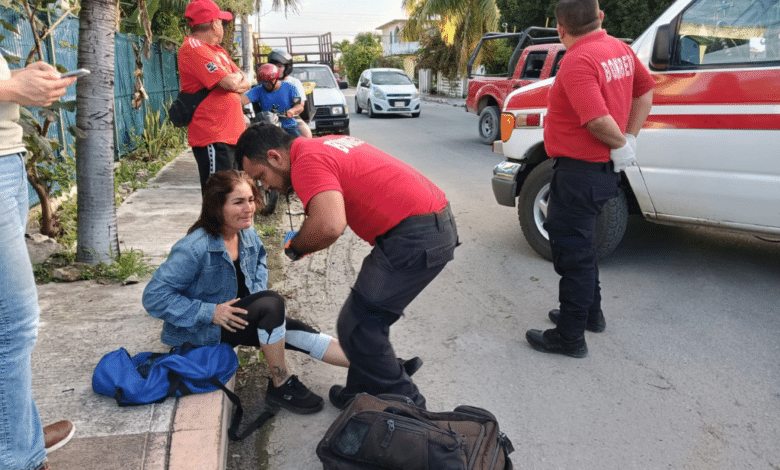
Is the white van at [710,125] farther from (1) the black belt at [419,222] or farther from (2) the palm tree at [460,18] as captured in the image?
(2) the palm tree at [460,18]

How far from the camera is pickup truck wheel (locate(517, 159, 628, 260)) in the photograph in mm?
4762

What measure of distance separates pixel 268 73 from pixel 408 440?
17.9 feet

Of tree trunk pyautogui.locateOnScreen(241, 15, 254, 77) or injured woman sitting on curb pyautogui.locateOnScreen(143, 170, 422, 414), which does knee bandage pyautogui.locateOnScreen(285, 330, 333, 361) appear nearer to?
injured woman sitting on curb pyautogui.locateOnScreen(143, 170, 422, 414)

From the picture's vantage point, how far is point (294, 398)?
3.06 m

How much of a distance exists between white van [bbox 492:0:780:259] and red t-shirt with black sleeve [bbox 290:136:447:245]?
2.46 metres

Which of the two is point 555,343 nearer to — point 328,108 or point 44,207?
point 44,207

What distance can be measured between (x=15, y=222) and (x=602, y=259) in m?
4.07

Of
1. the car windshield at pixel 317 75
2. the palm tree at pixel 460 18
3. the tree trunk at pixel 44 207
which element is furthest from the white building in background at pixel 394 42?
the tree trunk at pixel 44 207

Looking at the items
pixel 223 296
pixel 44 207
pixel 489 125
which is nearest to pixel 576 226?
pixel 223 296

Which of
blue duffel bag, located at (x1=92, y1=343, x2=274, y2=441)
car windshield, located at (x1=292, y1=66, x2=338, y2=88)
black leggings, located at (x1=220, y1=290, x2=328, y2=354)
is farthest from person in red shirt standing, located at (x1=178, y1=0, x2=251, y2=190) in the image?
car windshield, located at (x1=292, y1=66, x2=338, y2=88)

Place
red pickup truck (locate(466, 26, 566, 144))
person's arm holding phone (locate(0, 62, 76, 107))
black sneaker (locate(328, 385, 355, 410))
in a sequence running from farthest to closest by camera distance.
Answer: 1. red pickup truck (locate(466, 26, 566, 144))
2. black sneaker (locate(328, 385, 355, 410))
3. person's arm holding phone (locate(0, 62, 76, 107))

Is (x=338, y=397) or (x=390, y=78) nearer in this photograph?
(x=338, y=397)

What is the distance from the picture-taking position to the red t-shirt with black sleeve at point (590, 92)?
3.23m

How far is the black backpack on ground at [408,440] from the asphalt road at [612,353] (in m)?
0.36
